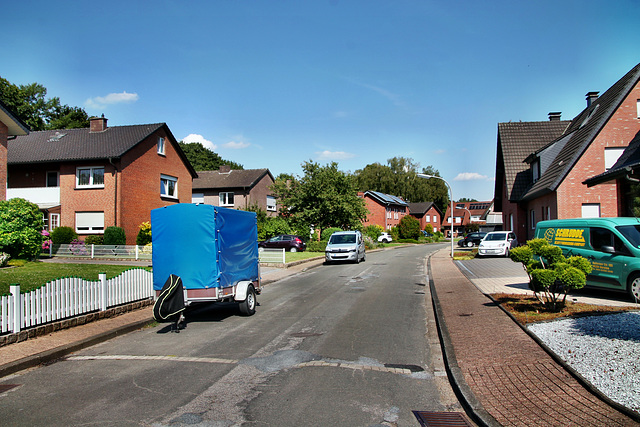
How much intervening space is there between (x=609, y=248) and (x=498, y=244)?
691 inches

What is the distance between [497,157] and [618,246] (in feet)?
89.4

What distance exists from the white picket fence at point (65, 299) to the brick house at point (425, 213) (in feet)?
248

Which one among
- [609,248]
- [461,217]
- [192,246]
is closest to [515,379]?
[192,246]

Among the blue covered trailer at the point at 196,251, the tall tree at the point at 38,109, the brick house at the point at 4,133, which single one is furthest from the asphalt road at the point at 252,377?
the tall tree at the point at 38,109

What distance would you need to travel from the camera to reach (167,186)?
108 feet

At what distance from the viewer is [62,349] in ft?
23.6

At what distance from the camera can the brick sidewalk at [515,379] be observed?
14.3ft

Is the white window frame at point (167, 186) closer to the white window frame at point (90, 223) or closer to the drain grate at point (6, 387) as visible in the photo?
the white window frame at point (90, 223)

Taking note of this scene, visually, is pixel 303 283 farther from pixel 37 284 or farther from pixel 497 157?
pixel 497 157

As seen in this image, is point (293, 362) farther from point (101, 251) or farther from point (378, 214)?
point (378, 214)

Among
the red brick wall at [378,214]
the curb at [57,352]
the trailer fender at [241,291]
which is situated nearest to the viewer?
the curb at [57,352]

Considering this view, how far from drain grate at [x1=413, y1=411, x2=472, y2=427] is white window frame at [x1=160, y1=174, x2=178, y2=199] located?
98.8ft

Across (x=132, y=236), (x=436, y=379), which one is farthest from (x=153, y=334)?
(x=132, y=236)

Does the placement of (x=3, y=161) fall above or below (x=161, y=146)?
below
